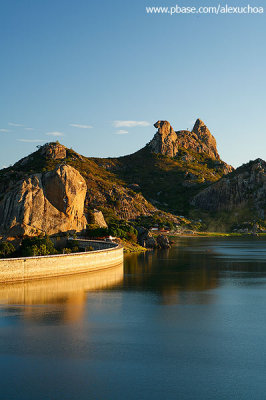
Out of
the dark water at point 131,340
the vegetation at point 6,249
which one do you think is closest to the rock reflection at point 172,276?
the dark water at point 131,340

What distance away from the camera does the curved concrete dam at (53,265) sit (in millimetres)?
71750

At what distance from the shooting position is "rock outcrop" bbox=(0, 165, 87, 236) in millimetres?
112188

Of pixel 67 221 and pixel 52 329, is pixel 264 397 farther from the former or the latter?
pixel 67 221

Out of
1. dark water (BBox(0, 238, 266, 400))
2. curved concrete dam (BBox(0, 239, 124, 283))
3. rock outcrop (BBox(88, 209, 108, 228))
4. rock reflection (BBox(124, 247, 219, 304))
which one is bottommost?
dark water (BBox(0, 238, 266, 400))

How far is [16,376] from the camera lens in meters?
32.7

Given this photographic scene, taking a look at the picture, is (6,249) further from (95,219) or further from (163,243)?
(163,243)

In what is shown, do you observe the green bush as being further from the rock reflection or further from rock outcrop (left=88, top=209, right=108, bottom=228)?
rock outcrop (left=88, top=209, right=108, bottom=228)

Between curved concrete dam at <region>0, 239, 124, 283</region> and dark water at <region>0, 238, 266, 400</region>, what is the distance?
2.71 m

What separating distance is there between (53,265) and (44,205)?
4011cm

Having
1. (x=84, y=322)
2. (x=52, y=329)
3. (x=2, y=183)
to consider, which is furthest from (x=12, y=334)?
(x=2, y=183)

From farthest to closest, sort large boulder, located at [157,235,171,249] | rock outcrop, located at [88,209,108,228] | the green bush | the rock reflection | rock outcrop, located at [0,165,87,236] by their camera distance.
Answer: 1. large boulder, located at [157,235,171,249]
2. rock outcrop, located at [88,209,108,228]
3. rock outcrop, located at [0,165,87,236]
4. the green bush
5. the rock reflection

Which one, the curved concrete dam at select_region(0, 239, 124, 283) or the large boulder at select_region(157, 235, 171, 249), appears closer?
the curved concrete dam at select_region(0, 239, 124, 283)

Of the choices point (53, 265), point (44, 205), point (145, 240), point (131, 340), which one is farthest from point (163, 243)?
point (131, 340)

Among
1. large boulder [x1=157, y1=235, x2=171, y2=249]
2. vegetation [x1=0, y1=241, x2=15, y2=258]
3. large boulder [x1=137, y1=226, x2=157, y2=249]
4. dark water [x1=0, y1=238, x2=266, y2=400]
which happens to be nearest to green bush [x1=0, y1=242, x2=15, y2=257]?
vegetation [x1=0, y1=241, x2=15, y2=258]
